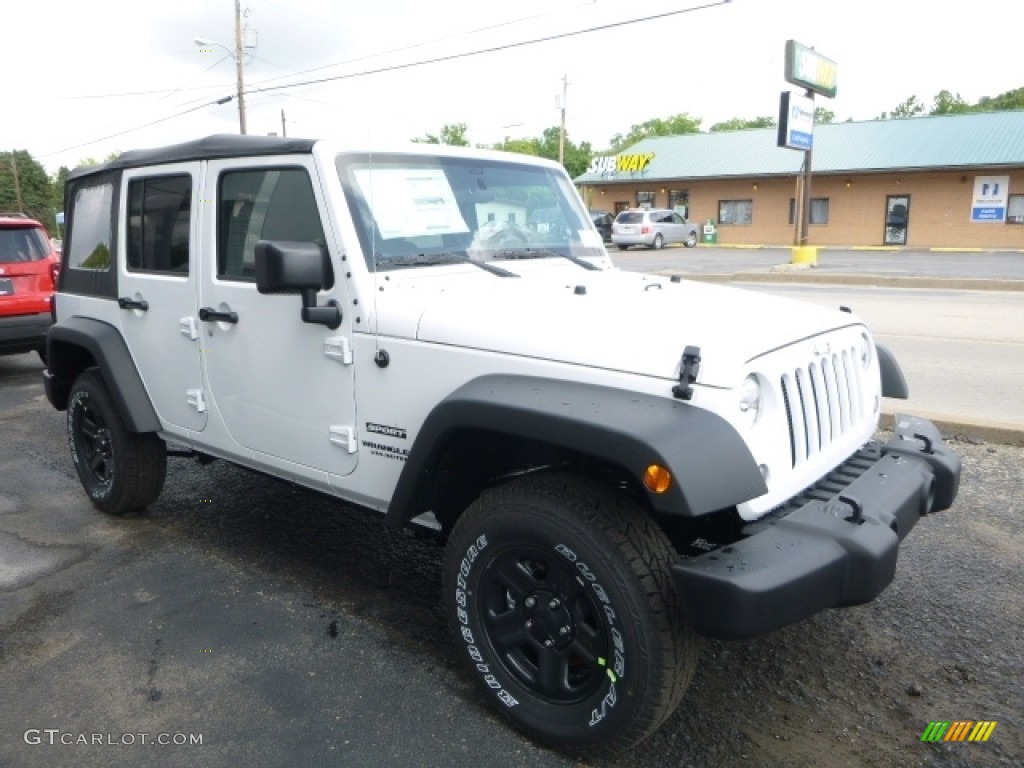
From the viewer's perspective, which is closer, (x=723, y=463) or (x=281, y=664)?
(x=723, y=463)

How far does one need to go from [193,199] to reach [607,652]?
283 cm

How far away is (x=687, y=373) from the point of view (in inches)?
94.7

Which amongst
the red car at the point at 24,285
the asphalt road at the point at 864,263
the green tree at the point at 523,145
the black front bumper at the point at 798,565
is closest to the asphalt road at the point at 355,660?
the black front bumper at the point at 798,565

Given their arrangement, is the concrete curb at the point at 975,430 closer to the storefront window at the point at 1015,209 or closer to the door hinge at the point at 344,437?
the door hinge at the point at 344,437

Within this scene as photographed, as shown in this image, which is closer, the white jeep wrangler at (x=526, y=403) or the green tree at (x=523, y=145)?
the white jeep wrangler at (x=526, y=403)

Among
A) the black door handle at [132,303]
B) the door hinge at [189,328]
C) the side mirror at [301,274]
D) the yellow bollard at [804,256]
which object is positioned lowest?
the yellow bollard at [804,256]

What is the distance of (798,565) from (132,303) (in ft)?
11.7

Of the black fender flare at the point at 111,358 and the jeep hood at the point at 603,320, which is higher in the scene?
the jeep hood at the point at 603,320

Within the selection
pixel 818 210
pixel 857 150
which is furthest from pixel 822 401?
pixel 818 210

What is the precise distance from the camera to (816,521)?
96.9 inches

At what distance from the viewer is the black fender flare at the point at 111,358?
4.39 m

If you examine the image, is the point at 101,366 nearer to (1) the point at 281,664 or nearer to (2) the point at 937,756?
(1) the point at 281,664

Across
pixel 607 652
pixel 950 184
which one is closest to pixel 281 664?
pixel 607 652

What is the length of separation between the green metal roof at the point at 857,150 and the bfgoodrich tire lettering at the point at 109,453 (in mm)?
36090
